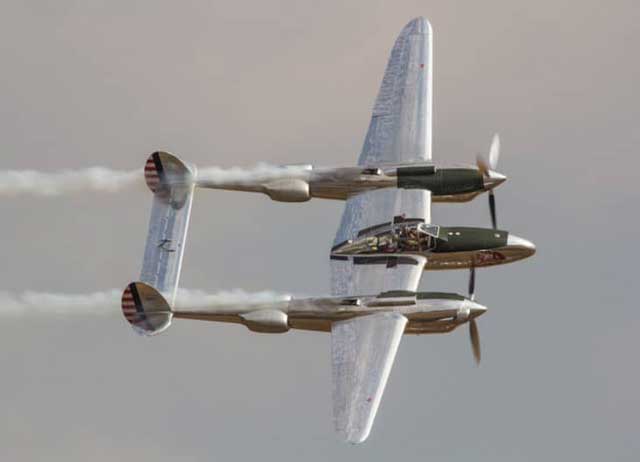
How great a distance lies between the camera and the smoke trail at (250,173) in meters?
90.6

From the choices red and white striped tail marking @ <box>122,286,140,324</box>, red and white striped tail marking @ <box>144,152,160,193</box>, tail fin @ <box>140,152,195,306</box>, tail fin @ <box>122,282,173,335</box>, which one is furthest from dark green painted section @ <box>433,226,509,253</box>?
red and white striped tail marking @ <box>122,286,140,324</box>

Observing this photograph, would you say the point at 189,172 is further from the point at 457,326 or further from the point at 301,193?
the point at 457,326

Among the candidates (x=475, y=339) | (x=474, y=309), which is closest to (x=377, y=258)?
(x=474, y=309)

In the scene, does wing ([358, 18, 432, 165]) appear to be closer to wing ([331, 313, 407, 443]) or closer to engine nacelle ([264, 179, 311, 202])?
engine nacelle ([264, 179, 311, 202])

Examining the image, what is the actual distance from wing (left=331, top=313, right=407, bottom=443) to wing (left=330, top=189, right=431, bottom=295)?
6.70ft

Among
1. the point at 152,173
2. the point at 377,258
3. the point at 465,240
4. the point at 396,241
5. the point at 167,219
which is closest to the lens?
the point at 377,258

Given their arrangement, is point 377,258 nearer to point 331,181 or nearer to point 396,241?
point 396,241

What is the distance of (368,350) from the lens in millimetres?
82000

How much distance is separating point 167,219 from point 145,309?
17.4 feet

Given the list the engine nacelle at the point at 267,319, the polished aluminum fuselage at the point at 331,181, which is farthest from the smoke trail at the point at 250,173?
the engine nacelle at the point at 267,319

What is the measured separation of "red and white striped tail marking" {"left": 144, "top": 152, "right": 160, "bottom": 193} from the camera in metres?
89.6

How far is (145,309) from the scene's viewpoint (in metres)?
83.9

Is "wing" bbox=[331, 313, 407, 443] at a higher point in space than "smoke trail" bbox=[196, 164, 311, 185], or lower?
lower

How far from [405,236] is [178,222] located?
31.4 feet
